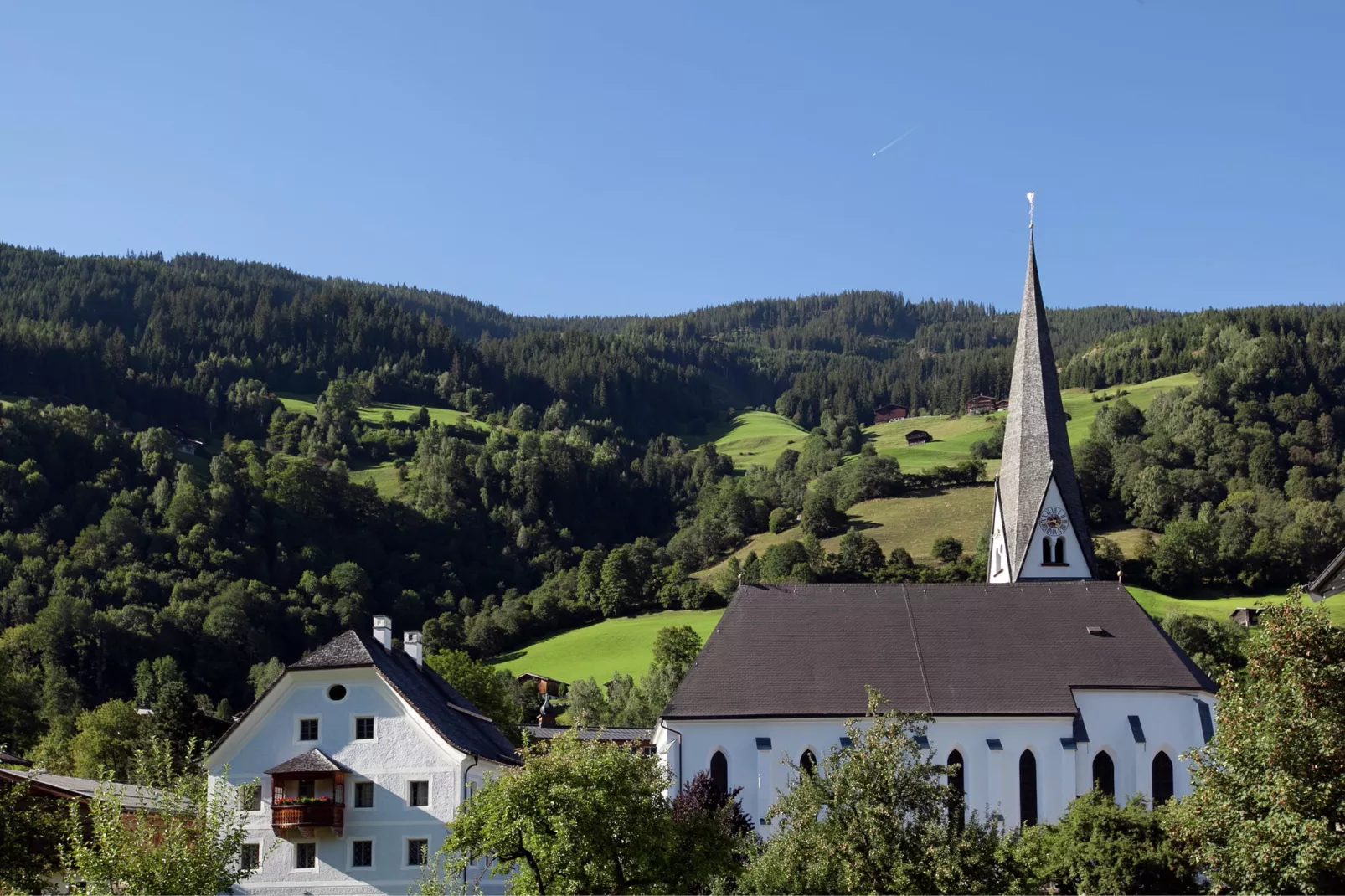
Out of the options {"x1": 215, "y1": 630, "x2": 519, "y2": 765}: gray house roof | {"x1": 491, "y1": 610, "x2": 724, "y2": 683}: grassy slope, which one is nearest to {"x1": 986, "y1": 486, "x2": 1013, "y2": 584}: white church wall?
{"x1": 215, "y1": 630, "x2": 519, "y2": 765}: gray house roof

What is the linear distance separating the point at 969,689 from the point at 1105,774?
18.7 ft

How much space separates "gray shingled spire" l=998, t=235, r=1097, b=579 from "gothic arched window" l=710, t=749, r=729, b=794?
16.7 meters

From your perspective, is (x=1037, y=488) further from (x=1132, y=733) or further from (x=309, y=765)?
(x=309, y=765)

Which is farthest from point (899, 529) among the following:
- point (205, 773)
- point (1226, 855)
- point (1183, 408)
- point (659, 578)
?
point (1226, 855)

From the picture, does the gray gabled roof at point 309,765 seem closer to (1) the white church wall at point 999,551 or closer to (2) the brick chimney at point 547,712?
(1) the white church wall at point 999,551

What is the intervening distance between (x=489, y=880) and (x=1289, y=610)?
26.7 meters

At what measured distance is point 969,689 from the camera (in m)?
55.1

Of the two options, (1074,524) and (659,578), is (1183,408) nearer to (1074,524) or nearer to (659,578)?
(659,578)

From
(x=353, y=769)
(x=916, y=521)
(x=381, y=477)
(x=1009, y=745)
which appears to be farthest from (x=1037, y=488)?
(x=381, y=477)

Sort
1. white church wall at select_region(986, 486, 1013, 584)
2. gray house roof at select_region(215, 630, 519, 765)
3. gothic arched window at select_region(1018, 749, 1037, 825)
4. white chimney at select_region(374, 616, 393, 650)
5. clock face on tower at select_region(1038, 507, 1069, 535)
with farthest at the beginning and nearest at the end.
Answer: white church wall at select_region(986, 486, 1013, 584) → clock face on tower at select_region(1038, 507, 1069, 535) → gothic arched window at select_region(1018, 749, 1037, 825) → white chimney at select_region(374, 616, 393, 650) → gray house roof at select_region(215, 630, 519, 765)

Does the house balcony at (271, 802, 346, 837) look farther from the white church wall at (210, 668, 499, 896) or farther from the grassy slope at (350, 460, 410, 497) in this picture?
the grassy slope at (350, 460, 410, 497)

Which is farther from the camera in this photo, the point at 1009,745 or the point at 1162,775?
Result: the point at 1009,745

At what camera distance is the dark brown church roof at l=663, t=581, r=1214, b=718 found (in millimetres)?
54688

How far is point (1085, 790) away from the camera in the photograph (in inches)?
2103
